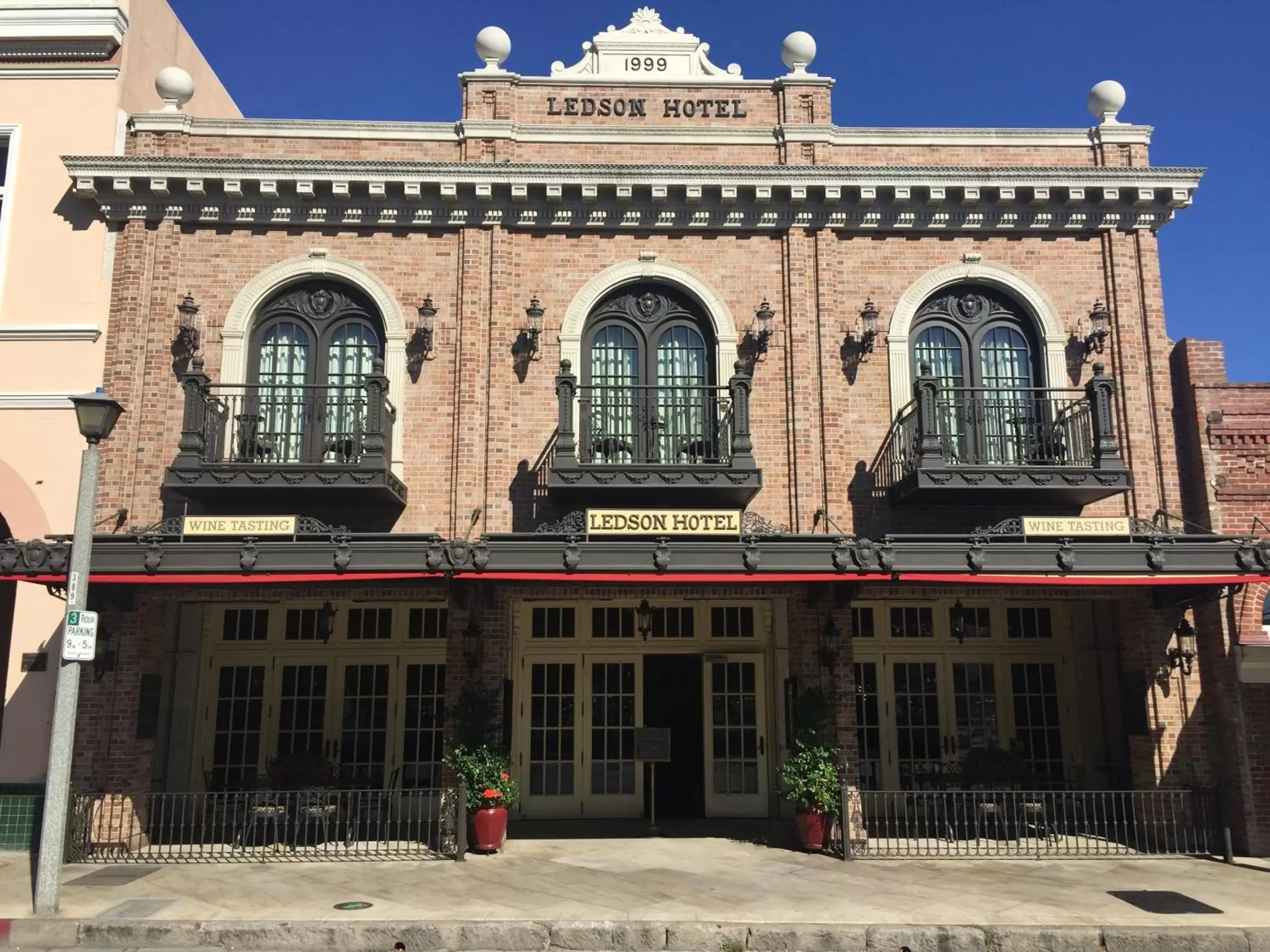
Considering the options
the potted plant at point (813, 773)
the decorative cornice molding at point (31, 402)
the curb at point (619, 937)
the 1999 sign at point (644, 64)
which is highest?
the 1999 sign at point (644, 64)

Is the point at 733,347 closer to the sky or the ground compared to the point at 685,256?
closer to the ground

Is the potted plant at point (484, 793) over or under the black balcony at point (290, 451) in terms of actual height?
under

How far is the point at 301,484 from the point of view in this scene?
39.6 ft

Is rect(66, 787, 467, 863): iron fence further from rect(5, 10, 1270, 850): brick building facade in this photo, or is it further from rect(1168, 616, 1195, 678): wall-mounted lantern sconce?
rect(1168, 616, 1195, 678): wall-mounted lantern sconce

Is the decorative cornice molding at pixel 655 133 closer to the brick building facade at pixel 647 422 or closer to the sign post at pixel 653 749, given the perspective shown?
the brick building facade at pixel 647 422

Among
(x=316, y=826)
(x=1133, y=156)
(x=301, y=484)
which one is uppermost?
(x=1133, y=156)

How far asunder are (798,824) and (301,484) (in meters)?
7.61

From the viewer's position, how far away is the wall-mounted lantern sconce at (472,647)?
12.5 m

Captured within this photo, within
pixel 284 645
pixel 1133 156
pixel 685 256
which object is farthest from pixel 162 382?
pixel 1133 156

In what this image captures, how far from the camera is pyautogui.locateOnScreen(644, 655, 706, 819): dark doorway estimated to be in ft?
47.7

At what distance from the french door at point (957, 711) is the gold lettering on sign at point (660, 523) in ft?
14.6

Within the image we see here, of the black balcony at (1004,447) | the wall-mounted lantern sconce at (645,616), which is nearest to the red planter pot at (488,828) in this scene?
the wall-mounted lantern sconce at (645,616)

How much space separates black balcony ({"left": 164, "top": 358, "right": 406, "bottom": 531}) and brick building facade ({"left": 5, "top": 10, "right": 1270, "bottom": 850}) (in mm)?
53

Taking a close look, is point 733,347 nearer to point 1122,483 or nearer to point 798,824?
point 1122,483
